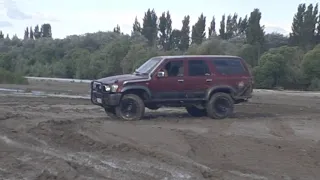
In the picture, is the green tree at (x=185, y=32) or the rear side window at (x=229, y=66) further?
the green tree at (x=185, y=32)

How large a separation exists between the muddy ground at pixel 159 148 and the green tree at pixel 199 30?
69558 mm

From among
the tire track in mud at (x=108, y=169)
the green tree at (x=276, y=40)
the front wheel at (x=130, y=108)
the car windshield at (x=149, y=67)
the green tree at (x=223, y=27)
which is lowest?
the tire track in mud at (x=108, y=169)

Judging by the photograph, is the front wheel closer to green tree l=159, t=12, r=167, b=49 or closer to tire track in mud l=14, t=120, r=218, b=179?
tire track in mud l=14, t=120, r=218, b=179

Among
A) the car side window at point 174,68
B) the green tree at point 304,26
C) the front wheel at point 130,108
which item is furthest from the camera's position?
the green tree at point 304,26

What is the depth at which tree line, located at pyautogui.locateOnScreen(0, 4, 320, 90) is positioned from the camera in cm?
4984

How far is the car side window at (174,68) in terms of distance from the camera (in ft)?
60.6

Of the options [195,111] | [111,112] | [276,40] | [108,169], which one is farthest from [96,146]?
[276,40]

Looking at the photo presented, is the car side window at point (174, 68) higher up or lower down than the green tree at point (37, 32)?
lower down

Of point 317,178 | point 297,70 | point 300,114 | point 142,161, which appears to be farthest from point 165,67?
point 297,70

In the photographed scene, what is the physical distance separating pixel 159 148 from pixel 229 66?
24.6 feet

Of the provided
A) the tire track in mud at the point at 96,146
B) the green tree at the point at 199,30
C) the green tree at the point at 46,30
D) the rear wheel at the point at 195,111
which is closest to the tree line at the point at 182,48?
the green tree at the point at 199,30

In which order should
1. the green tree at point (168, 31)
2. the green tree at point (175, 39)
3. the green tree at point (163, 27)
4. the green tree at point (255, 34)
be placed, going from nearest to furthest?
the green tree at point (255, 34), the green tree at point (175, 39), the green tree at point (168, 31), the green tree at point (163, 27)

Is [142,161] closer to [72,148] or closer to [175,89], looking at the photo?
[72,148]

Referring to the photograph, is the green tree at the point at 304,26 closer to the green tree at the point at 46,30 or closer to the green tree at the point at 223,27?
the green tree at the point at 223,27
